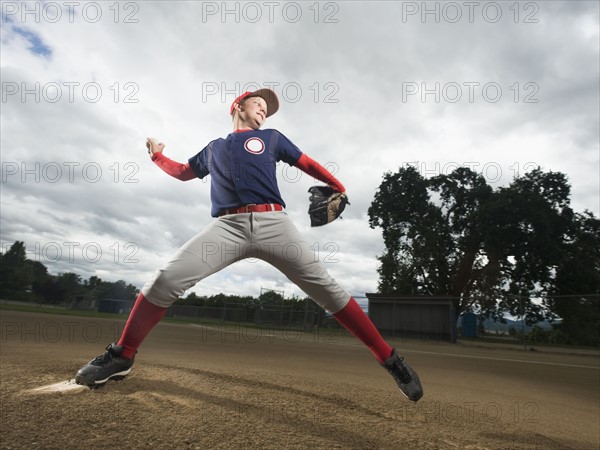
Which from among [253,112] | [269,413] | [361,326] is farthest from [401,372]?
[253,112]

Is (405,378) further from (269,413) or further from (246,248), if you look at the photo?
(246,248)

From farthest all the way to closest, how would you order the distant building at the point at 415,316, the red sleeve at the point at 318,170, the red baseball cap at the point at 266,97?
the distant building at the point at 415,316
the red baseball cap at the point at 266,97
the red sleeve at the point at 318,170

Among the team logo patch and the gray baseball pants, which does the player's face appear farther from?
the gray baseball pants

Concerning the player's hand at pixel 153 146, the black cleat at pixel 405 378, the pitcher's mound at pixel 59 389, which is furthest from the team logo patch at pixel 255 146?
the pitcher's mound at pixel 59 389

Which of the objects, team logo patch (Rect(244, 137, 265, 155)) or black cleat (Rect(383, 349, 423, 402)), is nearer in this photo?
black cleat (Rect(383, 349, 423, 402))

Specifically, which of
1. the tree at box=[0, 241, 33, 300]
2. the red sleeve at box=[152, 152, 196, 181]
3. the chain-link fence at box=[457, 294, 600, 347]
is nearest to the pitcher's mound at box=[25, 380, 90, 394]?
the red sleeve at box=[152, 152, 196, 181]

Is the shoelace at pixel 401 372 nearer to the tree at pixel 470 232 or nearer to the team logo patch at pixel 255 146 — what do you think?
the team logo patch at pixel 255 146

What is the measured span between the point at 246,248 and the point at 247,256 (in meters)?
0.09

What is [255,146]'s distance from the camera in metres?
2.52

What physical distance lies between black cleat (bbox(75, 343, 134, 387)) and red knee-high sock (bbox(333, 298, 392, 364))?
130 cm

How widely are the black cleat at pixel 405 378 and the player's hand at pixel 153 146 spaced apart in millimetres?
2265

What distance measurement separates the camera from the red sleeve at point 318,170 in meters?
2.66

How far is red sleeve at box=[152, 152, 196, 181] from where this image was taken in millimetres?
2789

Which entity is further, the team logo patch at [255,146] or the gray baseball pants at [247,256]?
the team logo patch at [255,146]
